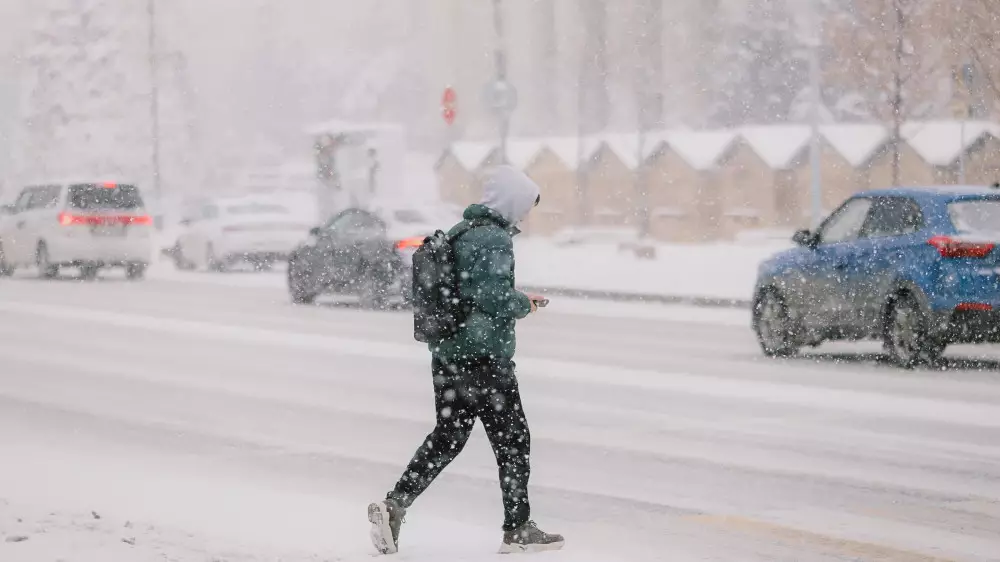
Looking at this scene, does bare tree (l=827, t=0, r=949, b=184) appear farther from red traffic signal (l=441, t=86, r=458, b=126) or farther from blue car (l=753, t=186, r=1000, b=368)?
blue car (l=753, t=186, r=1000, b=368)

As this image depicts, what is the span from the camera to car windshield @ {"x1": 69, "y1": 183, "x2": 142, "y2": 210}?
33.7 metres

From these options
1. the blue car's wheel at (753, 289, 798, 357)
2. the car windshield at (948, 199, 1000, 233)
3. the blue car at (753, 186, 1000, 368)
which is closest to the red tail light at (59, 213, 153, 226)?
the blue car's wheel at (753, 289, 798, 357)

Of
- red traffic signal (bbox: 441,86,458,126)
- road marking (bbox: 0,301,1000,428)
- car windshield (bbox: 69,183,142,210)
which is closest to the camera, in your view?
road marking (bbox: 0,301,1000,428)

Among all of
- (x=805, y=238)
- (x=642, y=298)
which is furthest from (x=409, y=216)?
(x=805, y=238)

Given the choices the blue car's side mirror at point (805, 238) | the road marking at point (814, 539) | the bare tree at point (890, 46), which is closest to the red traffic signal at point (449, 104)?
the bare tree at point (890, 46)

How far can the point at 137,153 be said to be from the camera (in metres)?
82.2

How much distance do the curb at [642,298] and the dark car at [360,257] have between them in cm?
338

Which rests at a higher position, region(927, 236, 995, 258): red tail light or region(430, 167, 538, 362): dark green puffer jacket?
region(430, 167, 538, 362): dark green puffer jacket

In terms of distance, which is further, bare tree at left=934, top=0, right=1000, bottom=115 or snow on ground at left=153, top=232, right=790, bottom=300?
bare tree at left=934, top=0, right=1000, bottom=115

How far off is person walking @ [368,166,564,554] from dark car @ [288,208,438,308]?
1666 cm

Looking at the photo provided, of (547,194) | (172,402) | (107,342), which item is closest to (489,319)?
(172,402)

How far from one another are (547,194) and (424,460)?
193ft

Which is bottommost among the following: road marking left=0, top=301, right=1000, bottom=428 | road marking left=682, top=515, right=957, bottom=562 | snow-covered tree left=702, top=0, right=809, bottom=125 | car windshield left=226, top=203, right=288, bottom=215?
road marking left=0, top=301, right=1000, bottom=428

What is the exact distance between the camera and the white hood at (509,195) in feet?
25.6
